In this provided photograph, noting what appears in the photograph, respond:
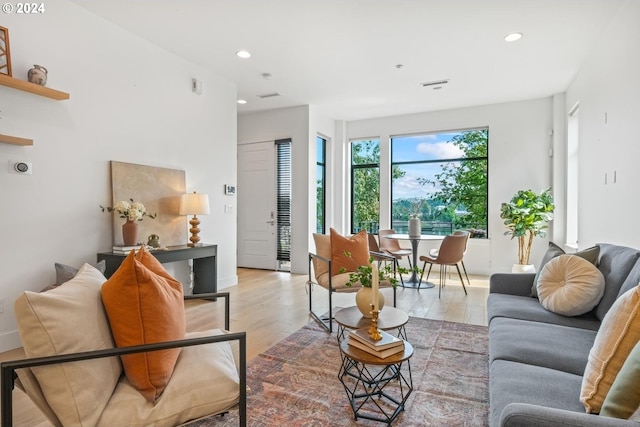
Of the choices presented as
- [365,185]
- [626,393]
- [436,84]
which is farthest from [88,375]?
[365,185]

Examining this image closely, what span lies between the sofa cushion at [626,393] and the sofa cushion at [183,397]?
1.25 meters

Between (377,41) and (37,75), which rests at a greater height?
(377,41)

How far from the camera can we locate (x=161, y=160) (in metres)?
4.10

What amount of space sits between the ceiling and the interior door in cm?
128

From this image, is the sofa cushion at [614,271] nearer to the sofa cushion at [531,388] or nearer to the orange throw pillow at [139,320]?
the sofa cushion at [531,388]

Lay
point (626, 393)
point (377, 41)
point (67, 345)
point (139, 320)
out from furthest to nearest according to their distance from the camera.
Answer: point (377, 41)
point (139, 320)
point (67, 345)
point (626, 393)

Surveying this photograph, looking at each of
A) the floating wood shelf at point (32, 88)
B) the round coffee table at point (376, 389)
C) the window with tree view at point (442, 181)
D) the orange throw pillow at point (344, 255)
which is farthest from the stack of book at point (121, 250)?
the window with tree view at point (442, 181)

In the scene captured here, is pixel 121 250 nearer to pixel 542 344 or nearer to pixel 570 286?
pixel 542 344

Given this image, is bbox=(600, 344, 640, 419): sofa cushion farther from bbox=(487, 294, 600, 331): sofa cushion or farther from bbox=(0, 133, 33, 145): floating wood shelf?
bbox=(0, 133, 33, 145): floating wood shelf

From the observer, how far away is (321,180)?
6957 millimetres

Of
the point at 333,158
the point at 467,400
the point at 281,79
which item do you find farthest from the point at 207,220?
the point at 467,400

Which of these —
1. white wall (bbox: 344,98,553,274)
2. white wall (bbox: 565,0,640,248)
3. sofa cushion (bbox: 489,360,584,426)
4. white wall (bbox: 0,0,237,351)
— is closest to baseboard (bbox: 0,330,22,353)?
white wall (bbox: 0,0,237,351)

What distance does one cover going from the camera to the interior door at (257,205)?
6.43 meters

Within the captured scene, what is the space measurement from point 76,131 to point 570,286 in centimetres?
418
